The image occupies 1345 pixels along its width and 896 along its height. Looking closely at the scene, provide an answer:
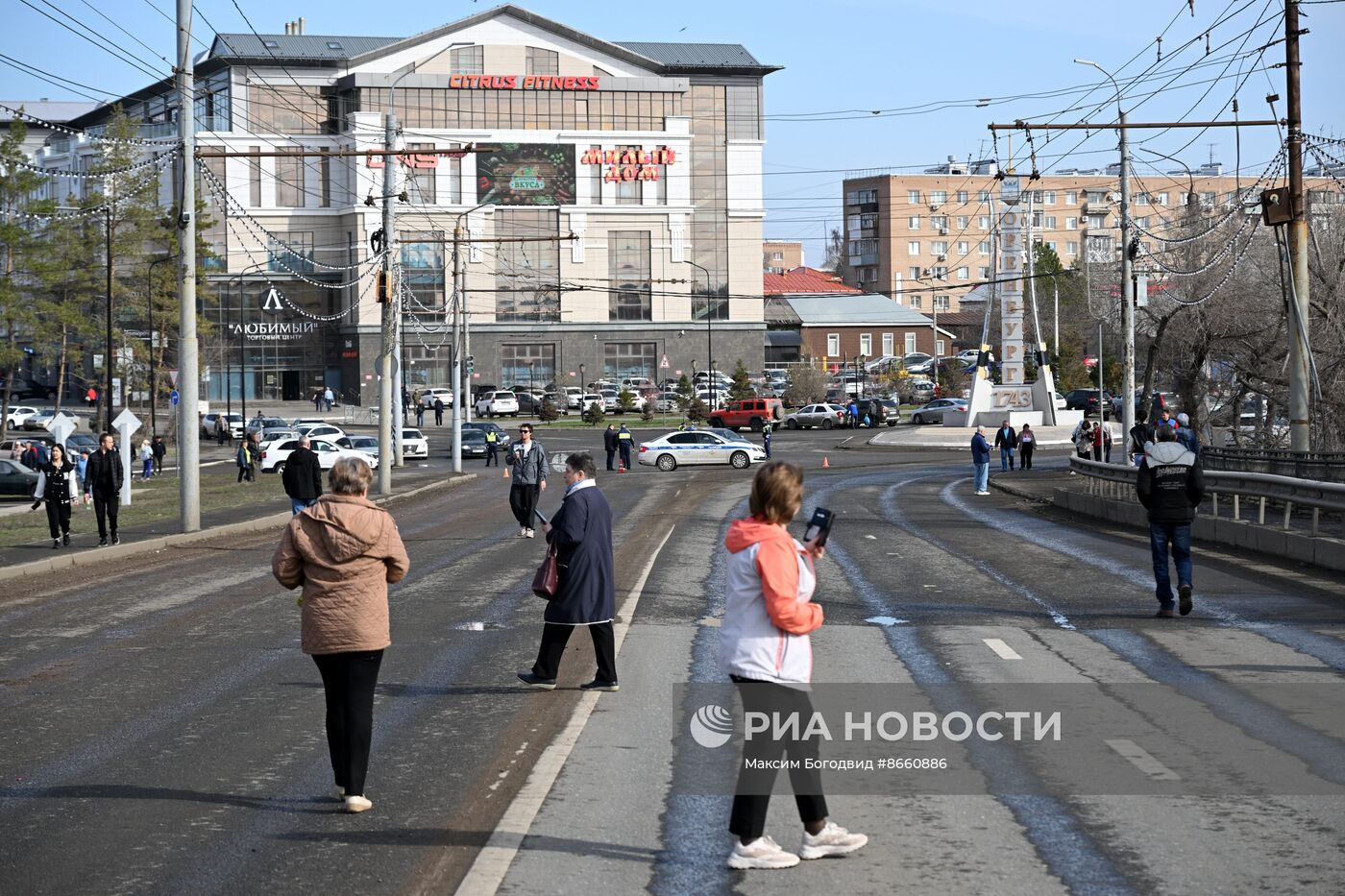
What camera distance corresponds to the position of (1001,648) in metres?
12.5

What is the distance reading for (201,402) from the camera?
90125 mm

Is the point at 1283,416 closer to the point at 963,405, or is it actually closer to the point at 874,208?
the point at 963,405

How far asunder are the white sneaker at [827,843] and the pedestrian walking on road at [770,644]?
3cm

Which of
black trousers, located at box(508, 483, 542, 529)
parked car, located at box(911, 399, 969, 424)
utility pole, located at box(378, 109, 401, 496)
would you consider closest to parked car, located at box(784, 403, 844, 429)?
parked car, located at box(911, 399, 969, 424)

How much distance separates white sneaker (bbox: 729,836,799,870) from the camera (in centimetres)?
628

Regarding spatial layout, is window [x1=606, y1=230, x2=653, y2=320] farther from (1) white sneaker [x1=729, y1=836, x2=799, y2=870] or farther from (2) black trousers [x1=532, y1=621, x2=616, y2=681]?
(1) white sneaker [x1=729, y1=836, x2=799, y2=870]

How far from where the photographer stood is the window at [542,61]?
11000cm

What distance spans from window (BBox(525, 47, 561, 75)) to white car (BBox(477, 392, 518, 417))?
88.6 feet

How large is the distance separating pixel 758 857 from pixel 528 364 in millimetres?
107869

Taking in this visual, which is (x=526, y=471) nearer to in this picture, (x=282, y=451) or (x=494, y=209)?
(x=282, y=451)

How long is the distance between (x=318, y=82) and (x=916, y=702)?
106m

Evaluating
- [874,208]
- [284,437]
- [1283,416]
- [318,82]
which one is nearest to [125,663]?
[1283,416]

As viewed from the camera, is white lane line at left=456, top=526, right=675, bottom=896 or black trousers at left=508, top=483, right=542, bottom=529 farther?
black trousers at left=508, top=483, right=542, bottom=529

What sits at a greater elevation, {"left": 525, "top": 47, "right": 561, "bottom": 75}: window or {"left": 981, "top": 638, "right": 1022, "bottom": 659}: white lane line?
{"left": 525, "top": 47, "right": 561, "bottom": 75}: window
